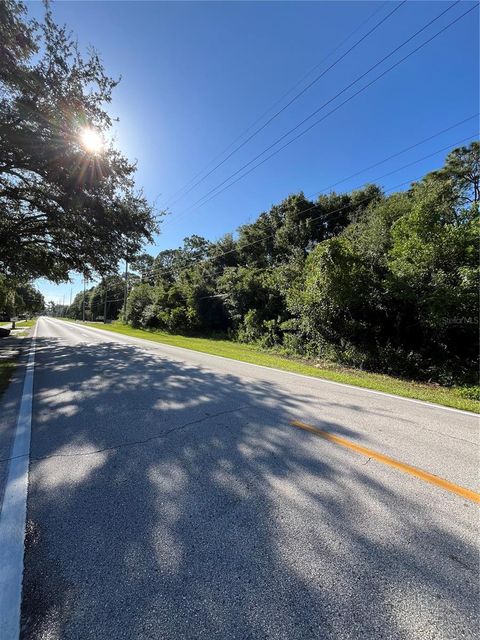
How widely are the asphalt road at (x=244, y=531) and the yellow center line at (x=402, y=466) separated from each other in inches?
4.2

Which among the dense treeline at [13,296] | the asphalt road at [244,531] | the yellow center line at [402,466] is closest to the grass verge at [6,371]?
the asphalt road at [244,531]

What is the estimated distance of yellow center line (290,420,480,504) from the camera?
2833mm

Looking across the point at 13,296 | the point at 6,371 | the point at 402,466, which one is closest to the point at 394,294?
the point at 402,466

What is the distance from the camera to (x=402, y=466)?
3270 millimetres

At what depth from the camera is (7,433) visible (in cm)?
418

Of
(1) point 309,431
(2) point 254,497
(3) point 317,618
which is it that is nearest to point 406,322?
(1) point 309,431

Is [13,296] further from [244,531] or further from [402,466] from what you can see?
[402,466]

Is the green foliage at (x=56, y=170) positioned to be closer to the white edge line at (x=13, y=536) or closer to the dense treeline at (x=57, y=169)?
the dense treeline at (x=57, y=169)

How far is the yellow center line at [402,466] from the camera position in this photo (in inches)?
112

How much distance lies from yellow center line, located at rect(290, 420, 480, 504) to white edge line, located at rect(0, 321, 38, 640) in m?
3.29

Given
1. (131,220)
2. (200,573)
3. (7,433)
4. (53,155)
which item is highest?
(53,155)

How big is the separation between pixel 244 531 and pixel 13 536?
5.66ft

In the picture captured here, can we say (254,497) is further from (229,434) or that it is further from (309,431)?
(309,431)

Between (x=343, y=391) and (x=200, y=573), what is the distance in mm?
5767
